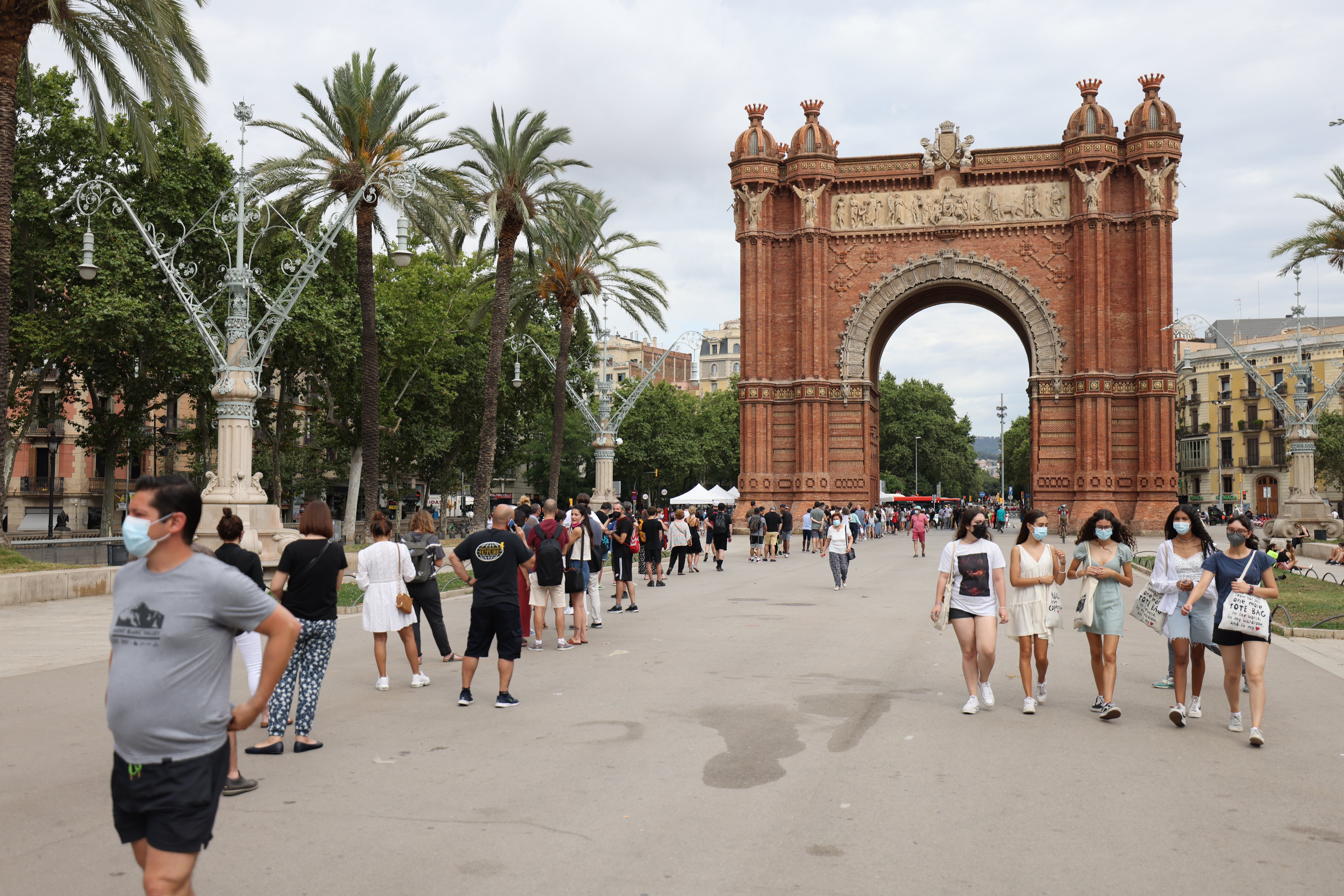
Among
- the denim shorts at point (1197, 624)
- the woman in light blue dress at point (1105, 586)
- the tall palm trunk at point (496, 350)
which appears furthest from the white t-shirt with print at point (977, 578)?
the tall palm trunk at point (496, 350)

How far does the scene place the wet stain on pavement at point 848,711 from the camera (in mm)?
7465

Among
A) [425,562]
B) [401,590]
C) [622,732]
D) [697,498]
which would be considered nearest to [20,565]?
[425,562]

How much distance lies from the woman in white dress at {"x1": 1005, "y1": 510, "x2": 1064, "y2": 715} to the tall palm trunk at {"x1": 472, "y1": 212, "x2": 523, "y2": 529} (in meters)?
19.3

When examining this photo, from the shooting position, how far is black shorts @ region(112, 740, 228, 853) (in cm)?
336

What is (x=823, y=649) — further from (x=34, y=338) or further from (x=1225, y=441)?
(x=1225, y=441)

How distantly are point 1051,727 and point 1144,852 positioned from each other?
2.91 metres

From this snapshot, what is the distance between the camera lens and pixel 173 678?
342 cm

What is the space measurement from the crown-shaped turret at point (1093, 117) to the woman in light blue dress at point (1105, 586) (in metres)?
39.9

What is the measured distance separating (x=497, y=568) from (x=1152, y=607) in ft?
17.7

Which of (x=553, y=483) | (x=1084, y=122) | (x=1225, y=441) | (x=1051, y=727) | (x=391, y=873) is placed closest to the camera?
(x=391, y=873)

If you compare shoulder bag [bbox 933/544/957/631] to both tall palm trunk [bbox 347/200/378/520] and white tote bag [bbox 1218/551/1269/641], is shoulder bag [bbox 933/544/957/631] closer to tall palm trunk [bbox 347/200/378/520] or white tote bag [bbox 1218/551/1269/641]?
white tote bag [bbox 1218/551/1269/641]

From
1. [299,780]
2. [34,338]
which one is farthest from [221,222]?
[299,780]

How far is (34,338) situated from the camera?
A: 2953cm

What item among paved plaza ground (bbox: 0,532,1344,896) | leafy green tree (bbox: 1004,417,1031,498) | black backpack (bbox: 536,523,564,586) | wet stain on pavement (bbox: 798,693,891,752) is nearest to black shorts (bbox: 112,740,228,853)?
paved plaza ground (bbox: 0,532,1344,896)
